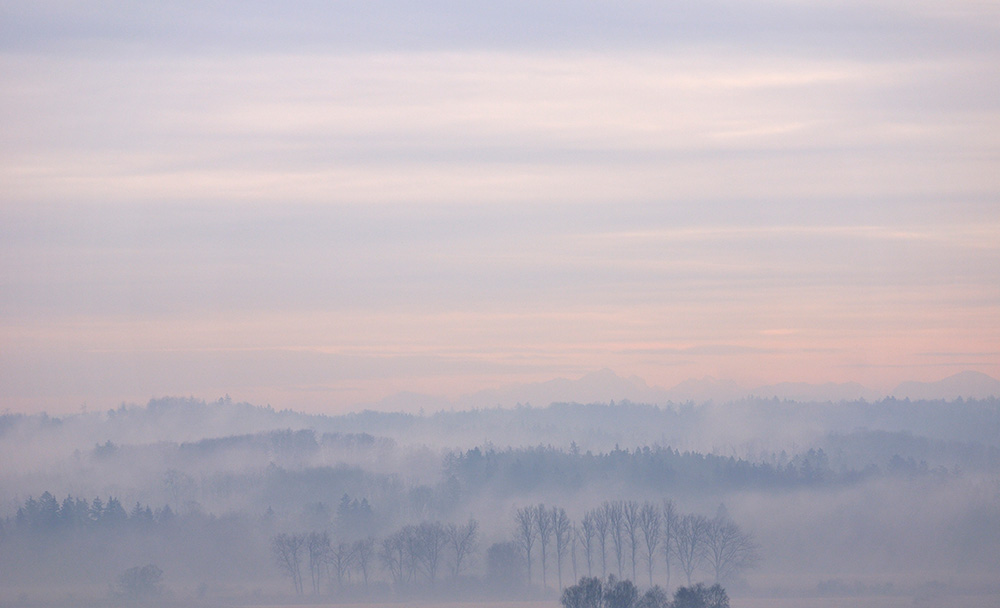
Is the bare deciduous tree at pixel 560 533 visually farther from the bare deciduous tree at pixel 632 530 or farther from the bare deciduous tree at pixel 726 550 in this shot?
the bare deciduous tree at pixel 726 550

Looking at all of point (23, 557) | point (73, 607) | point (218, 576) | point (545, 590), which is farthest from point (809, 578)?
point (23, 557)

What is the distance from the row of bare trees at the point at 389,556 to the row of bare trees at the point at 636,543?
11.0 m

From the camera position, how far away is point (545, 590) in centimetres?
17450

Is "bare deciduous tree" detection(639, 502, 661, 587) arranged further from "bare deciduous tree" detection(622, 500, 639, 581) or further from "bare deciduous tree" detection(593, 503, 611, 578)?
"bare deciduous tree" detection(593, 503, 611, 578)

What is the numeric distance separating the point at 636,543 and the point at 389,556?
40.7 meters

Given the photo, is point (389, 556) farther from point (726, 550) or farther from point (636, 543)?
point (726, 550)

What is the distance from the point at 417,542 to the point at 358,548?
32.0 ft

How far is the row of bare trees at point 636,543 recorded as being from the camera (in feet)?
581

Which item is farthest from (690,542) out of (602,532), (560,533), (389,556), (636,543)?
(389,556)

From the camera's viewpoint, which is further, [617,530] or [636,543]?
[636,543]

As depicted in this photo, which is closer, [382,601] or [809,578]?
[382,601]

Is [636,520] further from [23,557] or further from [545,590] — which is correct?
[23,557]

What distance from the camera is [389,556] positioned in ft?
582

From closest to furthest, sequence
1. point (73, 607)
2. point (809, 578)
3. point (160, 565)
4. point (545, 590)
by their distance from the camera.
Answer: point (73, 607), point (545, 590), point (809, 578), point (160, 565)
